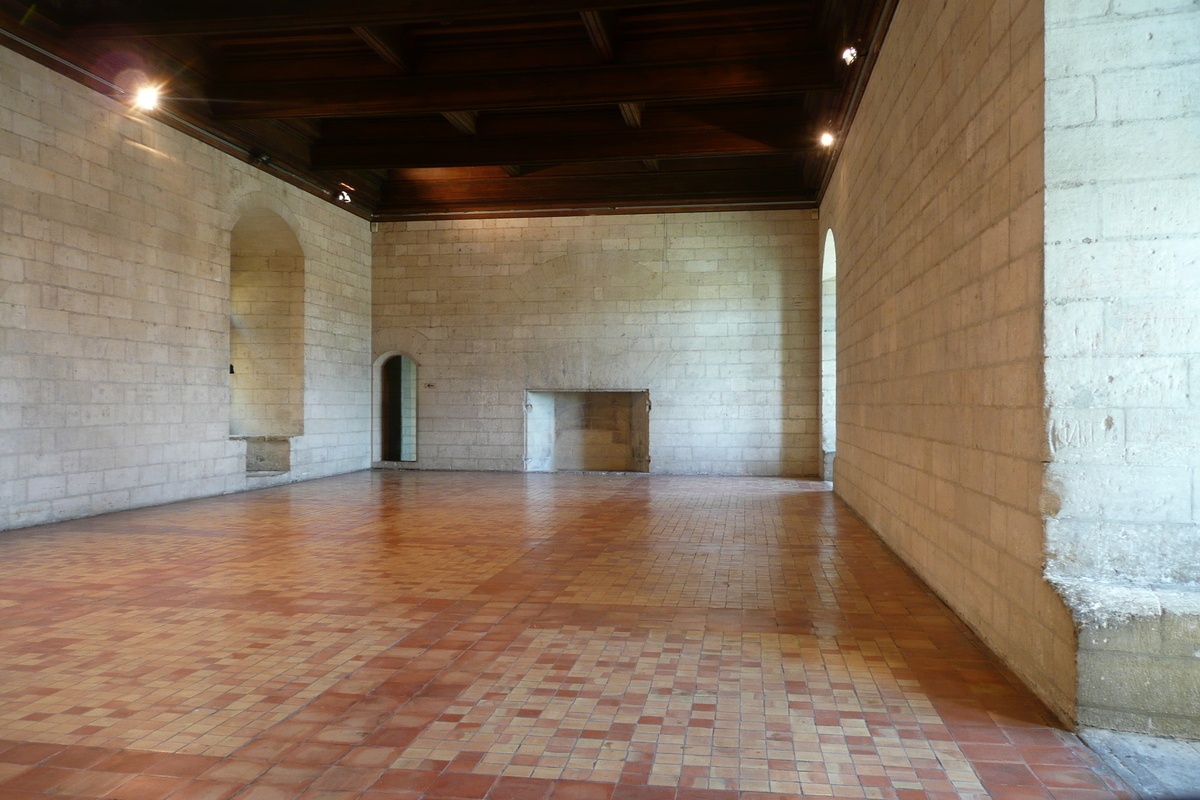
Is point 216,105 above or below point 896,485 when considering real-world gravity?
above

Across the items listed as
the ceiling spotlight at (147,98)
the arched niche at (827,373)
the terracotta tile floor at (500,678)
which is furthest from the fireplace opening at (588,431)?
the terracotta tile floor at (500,678)

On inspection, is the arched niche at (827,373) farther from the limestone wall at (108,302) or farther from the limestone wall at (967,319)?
the limestone wall at (108,302)

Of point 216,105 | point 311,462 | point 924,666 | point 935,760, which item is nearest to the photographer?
Result: point 935,760

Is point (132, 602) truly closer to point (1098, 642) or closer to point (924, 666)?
point (924, 666)

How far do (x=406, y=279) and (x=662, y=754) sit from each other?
37.4ft

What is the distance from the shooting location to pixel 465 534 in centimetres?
695

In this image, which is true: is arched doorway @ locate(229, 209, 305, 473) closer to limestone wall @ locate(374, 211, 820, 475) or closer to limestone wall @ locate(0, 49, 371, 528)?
limestone wall @ locate(0, 49, 371, 528)

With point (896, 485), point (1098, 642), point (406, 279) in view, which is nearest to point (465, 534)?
point (896, 485)

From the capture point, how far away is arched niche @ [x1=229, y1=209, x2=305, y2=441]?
11234 millimetres

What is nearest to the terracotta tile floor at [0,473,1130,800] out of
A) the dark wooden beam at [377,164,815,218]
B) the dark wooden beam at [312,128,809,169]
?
the dark wooden beam at [312,128,809,169]

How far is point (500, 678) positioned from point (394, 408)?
1167 centimetres

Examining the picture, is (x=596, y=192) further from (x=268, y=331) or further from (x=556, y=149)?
(x=268, y=331)

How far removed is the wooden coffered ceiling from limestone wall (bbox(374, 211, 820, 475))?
101 centimetres

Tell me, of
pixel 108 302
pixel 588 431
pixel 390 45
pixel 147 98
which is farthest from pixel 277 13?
pixel 588 431
